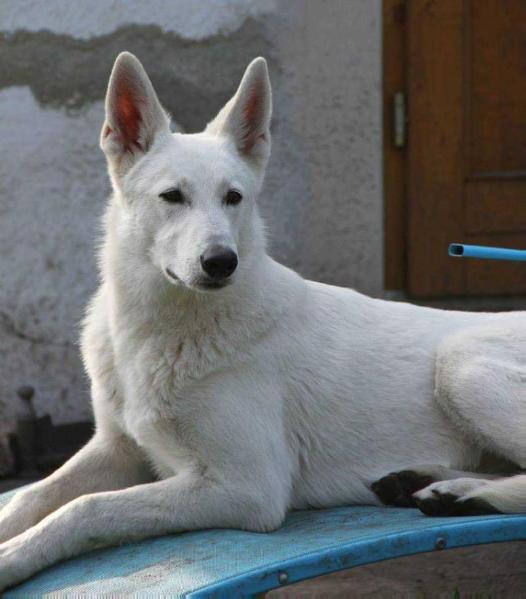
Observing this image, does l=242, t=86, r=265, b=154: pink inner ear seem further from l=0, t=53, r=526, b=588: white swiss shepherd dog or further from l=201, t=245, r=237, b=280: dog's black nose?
l=201, t=245, r=237, b=280: dog's black nose

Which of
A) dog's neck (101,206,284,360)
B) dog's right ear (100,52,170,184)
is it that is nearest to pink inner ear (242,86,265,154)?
dog's right ear (100,52,170,184)

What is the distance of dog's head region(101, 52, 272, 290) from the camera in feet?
10.3

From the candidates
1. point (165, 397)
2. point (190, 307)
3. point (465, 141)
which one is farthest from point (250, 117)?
point (465, 141)

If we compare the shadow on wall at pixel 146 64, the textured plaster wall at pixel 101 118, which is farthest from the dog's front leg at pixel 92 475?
the shadow on wall at pixel 146 64

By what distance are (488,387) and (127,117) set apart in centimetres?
139

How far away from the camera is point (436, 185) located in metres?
6.30

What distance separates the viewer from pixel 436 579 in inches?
168

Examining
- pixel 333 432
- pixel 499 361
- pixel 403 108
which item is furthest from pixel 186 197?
pixel 403 108

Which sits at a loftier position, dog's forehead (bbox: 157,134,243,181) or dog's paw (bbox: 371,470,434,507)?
dog's forehead (bbox: 157,134,243,181)

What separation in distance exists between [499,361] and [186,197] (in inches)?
42.4

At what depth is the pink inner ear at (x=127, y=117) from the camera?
3391 millimetres

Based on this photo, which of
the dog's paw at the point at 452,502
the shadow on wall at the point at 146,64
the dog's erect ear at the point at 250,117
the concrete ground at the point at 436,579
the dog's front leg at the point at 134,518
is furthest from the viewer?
the shadow on wall at the point at 146,64

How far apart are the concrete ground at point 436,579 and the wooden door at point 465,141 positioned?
2.18 m

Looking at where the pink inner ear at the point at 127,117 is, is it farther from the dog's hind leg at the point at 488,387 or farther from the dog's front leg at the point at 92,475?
the dog's hind leg at the point at 488,387
